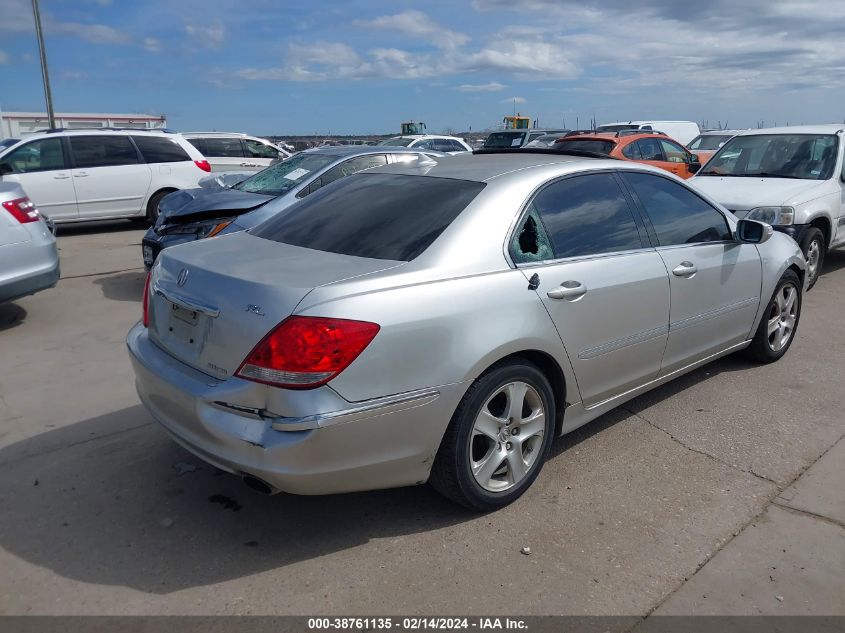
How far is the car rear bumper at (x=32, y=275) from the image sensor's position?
19.9 ft

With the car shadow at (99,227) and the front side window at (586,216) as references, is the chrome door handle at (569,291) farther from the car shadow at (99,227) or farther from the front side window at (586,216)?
the car shadow at (99,227)

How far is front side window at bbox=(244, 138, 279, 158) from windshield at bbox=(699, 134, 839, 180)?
10.7 metres

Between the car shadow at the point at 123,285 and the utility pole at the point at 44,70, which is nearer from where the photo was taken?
the car shadow at the point at 123,285

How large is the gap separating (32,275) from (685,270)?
17.5 ft

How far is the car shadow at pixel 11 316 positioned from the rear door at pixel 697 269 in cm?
543

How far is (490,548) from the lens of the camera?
3059mm

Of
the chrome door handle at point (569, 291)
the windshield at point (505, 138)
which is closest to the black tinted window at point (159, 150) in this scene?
the chrome door handle at point (569, 291)

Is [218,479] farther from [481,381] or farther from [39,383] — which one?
[39,383]

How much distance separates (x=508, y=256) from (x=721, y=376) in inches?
103

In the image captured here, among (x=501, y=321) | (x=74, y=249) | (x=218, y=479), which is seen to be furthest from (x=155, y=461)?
(x=74, y=249)

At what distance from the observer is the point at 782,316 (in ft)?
17.6

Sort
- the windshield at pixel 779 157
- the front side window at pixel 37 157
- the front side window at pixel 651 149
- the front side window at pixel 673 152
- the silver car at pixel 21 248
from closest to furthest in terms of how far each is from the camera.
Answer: the silver car at pixel 21 248 < the windshield at pixel 779 157 < the front side window at pixel 37 157 < the front side window at pixel 651 149 < the front side window at pixel 673 152

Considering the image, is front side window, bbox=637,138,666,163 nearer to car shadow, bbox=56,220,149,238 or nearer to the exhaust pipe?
car shadow, bbox=56,220,149,238

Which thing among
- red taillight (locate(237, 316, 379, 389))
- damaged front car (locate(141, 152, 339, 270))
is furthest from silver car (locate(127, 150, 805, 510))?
damaged front car (locate(141, 152, 339, 270))
